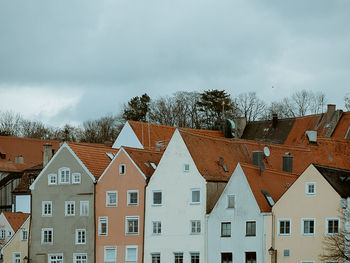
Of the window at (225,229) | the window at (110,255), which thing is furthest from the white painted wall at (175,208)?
the window at (110,255)

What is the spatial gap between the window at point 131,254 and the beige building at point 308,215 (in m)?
13.2

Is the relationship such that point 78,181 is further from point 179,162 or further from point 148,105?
point 148,105

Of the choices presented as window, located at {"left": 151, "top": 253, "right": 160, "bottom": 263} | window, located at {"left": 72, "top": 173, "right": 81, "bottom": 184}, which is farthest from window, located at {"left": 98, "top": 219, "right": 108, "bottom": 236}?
window, located at {"left": 151, "top": 253, "right": 160, "bottom": 263}

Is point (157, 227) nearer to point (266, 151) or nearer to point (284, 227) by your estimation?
point (284, 227)

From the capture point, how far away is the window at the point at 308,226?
60.2 meters

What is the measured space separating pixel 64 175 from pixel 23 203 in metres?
14.3

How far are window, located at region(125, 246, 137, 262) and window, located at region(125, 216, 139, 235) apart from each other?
4.16 feet

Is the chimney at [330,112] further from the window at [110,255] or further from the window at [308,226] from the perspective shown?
the window at [308,226]

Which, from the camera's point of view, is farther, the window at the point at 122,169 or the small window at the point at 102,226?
the small window at the point at 102,226

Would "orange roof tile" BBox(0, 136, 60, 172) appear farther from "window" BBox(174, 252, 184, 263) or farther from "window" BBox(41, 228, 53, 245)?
"window" BBox(174, 252, 184, 263)

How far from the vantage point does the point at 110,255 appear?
71625 mm

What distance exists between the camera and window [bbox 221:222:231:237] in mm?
64938

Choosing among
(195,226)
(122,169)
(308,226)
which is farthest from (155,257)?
(308,226)

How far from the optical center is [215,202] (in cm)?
6794
